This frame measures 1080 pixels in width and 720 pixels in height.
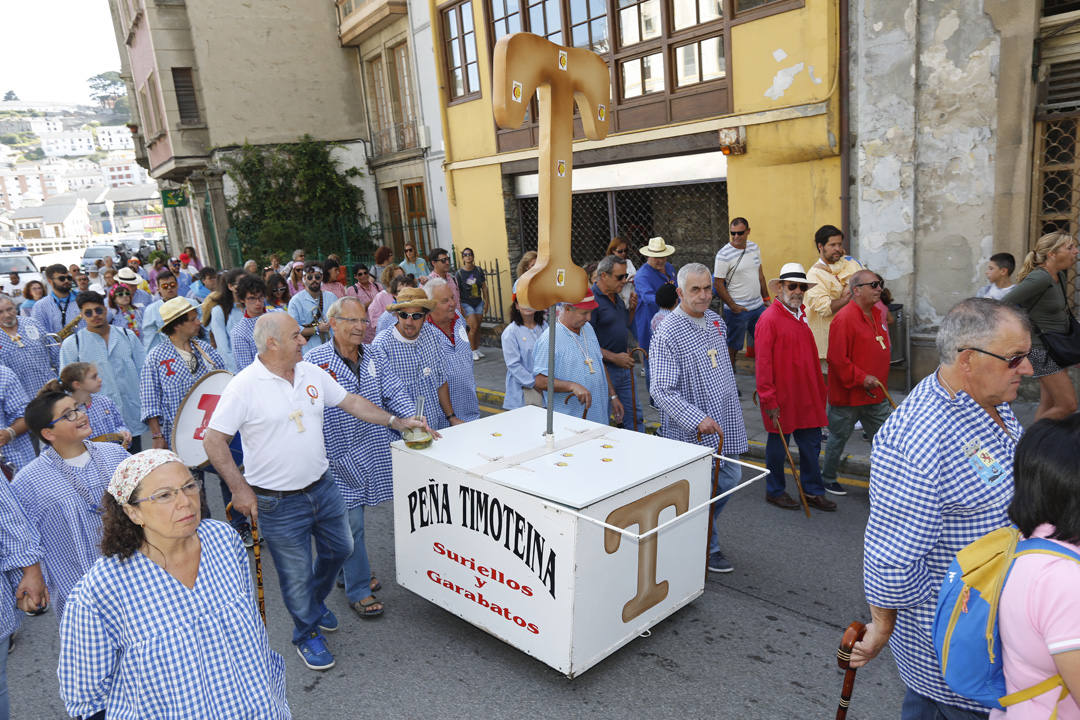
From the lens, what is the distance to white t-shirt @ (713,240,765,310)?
8703 mm

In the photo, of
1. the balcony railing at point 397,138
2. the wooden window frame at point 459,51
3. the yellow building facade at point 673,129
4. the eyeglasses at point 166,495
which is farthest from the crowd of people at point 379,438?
the balcony railing at point 397,138

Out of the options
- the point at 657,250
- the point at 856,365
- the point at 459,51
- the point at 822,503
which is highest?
the point at 459,51

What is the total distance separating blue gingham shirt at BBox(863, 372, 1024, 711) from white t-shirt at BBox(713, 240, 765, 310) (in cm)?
642

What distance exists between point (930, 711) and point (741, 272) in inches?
266

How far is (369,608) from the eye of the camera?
183 inches

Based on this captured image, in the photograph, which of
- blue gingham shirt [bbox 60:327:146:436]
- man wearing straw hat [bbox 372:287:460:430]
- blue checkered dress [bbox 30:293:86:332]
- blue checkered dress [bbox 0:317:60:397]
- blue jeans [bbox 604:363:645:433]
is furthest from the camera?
blue checkered dress [bbox 30:293:86:332]

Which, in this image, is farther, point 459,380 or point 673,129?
point 673,129

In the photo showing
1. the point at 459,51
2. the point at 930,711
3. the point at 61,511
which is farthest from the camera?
the point at 459,51

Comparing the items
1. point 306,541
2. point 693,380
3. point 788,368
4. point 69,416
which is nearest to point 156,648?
point 306,541

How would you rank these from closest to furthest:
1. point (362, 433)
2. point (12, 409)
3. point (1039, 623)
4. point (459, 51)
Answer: point (1039, 623) → point (362, 433) → point (12, 409) → point (459, 51)

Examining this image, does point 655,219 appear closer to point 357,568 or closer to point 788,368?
point 788,368

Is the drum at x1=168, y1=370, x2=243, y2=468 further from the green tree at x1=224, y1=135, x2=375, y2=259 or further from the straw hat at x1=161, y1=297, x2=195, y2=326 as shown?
the green tree at x1=224, y1=135, x2=375, y2=259

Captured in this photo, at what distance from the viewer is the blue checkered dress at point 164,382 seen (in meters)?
5.36

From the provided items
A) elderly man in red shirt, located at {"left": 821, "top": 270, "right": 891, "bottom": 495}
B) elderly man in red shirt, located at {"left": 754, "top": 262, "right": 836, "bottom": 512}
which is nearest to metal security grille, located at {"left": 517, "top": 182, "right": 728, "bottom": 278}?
elderly man in red shirt, located at {"left": 821, "top": 270, "right": 891, "bottom": 495}
